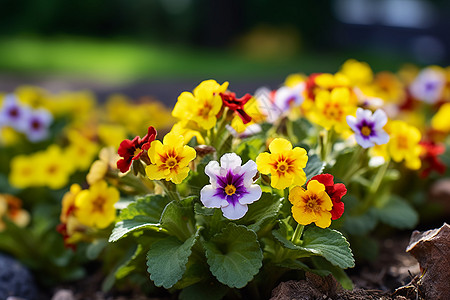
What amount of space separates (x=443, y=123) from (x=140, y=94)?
19.5ft

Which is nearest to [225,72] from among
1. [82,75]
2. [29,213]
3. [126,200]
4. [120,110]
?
[82,75]

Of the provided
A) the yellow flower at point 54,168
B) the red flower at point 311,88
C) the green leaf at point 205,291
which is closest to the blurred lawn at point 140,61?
the yellow flower at point 54,168

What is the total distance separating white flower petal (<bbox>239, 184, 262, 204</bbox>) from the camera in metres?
1.68

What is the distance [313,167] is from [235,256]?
43 cm

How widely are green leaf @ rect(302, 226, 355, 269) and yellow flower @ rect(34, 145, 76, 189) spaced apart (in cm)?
160

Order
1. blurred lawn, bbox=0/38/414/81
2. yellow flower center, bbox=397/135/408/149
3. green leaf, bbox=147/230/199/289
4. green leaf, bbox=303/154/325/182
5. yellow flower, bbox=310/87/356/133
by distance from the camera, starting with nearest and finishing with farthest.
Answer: green leaf, bbox=147/230/199/289, green leaf, bbox=303/154/325/182, yellow flower, bbox=310/87/356/133, yellow flower center, bbox=397/135/408/149, blurred lawn, bbox=0/38/414/81

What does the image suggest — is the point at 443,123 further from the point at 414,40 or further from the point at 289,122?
the point at 414,40

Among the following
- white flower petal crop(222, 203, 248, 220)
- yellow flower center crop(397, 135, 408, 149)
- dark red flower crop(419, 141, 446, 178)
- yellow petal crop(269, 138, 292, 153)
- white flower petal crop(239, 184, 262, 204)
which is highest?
yellow petal crop(269, 138, 292, 153)

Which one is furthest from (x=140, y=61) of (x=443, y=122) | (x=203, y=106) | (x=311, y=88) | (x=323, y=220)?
(x=323, y=220)

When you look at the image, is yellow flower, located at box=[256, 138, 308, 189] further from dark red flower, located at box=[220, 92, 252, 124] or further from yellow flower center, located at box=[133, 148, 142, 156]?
yellow flower center, located at box=[133, 148, 142, 156]

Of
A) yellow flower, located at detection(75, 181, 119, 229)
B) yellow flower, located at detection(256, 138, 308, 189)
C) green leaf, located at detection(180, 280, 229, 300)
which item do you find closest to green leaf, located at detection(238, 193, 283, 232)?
yellow flower, located at detection(256, 138, 308, 189)

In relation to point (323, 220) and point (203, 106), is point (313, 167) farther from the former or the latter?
point (203, 106)

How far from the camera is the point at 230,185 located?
1720mm

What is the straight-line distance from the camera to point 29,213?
10.4 feet
